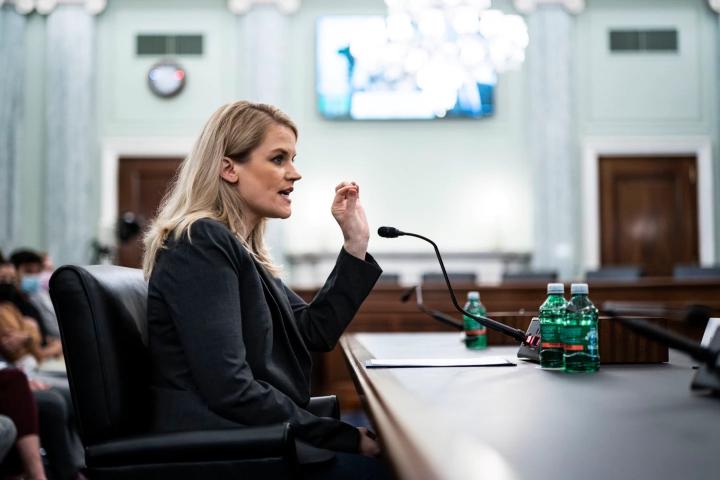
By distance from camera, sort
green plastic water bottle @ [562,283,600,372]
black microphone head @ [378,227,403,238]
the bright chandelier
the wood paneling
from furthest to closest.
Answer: the bright chandelier → the wood paneling → black microphone head @ [378,227,403,238] → green plastic water bottle @ [562,283,600,372]

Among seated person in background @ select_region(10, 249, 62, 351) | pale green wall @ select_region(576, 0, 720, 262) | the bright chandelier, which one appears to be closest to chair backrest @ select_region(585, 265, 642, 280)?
the bright chandelier

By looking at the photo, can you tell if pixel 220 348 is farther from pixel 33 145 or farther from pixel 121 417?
pixel 33 145

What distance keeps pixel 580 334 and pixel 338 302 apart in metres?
0.51

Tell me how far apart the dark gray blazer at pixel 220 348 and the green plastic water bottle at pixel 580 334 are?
0.46 m

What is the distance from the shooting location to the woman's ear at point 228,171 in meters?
1.52

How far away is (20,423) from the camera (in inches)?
93.5

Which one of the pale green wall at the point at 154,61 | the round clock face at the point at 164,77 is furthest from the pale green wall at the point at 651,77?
the round clock face at the point at 164,77

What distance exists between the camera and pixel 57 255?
744 cm

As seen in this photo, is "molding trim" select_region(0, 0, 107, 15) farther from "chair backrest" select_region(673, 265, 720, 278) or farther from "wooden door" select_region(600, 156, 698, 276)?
"chair backrest" select_region(673, 265, 720, 278)

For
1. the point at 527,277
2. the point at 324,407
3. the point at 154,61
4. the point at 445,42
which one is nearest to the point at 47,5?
the point at 154,61

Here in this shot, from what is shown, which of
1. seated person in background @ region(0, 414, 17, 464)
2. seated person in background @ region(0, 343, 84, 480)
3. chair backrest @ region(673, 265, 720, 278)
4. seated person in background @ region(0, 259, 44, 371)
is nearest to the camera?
seated person in background @ region(0, 414, 17, 464)

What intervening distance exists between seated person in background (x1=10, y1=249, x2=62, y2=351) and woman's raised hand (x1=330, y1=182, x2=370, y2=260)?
7.53ft

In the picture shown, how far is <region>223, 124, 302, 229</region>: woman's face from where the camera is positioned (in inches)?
60.4

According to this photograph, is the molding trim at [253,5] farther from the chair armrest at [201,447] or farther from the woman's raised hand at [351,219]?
the chair armrest at [201,447]
